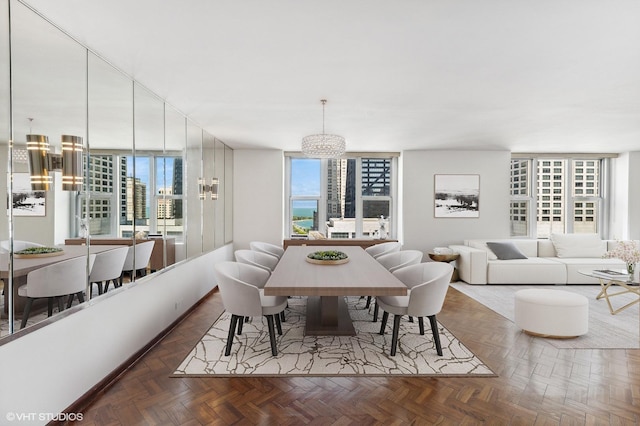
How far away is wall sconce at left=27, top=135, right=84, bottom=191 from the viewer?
192 cm

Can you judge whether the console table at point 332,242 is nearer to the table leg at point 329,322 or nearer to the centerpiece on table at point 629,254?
the table leg at point 329,322

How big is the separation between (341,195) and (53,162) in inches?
224

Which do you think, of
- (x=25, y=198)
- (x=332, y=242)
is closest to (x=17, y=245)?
(x=25, y=198)

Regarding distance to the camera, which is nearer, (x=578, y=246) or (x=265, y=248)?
(x=265, y=248)

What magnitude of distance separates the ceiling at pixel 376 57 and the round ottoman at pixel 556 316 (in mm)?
2178

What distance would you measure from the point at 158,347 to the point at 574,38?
432cm

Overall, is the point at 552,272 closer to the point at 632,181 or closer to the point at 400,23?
the point at 632,181

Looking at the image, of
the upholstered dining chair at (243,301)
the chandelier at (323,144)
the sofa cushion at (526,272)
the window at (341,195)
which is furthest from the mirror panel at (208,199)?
the sofa cushion at (526,272)

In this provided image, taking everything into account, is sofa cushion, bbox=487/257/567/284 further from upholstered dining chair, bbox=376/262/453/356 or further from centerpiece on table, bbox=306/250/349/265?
centerpiece on table, bbox=306/250/349/265

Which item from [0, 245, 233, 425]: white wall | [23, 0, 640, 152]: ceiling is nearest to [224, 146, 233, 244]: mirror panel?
[23, 0, 640, 152]: ceiling

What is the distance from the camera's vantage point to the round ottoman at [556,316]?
11.1 ft

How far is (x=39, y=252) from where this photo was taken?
1995mm

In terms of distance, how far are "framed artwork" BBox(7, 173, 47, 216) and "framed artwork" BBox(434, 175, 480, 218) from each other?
254 inches

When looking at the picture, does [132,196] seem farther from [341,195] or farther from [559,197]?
[559,197]
